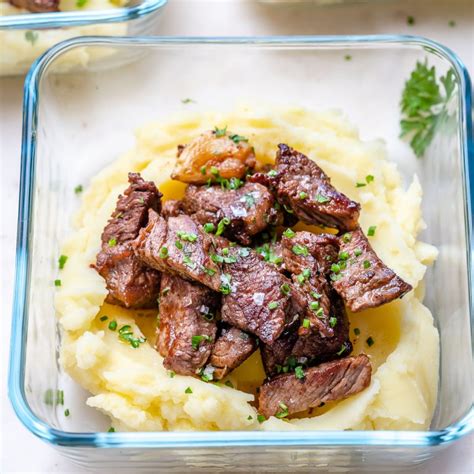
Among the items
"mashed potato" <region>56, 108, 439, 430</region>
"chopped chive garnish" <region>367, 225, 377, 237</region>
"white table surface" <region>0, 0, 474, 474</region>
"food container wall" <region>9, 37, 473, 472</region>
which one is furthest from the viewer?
"white table surface" <region>0, 0, 474, 474</region>

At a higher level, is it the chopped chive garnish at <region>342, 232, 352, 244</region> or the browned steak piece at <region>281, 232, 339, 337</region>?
the chopped chive garnish at <region>342, 232, 352, 244</region>

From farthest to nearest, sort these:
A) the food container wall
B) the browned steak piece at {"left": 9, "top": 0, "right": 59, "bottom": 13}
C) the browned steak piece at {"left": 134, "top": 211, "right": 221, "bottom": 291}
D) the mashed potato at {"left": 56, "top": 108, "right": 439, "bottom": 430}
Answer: the browned steak piece at {"left": 9, "top": 0, "right": 59, "bottom": 13}, the browned steak piece at {"left": 134, "top": 211, "right": 221, "bottom": 291}, the mashed potato at {"left": 56, "top": 108, "right": 439, "bottom": 430}, the food container wall

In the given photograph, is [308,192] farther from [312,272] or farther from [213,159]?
[213,159]

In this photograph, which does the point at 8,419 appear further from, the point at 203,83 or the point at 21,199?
the point at 203,83

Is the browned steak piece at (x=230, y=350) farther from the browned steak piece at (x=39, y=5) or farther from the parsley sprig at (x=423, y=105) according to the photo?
the browned steak piece at (x=39, y=5)

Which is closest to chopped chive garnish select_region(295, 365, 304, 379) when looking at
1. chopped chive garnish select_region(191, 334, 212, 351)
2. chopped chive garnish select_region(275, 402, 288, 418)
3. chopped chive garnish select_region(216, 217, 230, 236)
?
chopped chive garnish select_region(275, 402, 288, 418)

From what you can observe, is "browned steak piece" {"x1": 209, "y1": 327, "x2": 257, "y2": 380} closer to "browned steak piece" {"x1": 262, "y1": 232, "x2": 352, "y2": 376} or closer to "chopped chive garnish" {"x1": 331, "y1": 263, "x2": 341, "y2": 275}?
"browned steak piece" {"x1": 262, "y1": 232, "x2": 352, "y2": 376}
